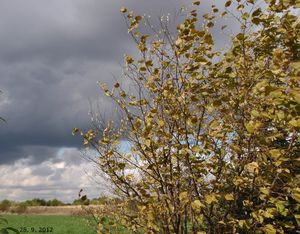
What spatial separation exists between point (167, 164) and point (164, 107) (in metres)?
0.84

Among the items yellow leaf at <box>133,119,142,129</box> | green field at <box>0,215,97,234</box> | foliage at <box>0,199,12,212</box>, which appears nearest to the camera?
yellow leaf at <box>133,119,142,129</box>

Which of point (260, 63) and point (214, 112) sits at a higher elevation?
point (260, 63)

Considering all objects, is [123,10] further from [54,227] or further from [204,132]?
[54,227]

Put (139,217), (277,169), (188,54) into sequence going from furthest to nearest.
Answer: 1. (139,217)
2. (188,54)
3. (277,169)

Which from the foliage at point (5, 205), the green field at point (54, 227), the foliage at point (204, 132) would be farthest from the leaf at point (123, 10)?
the foliage at point (5, 205)

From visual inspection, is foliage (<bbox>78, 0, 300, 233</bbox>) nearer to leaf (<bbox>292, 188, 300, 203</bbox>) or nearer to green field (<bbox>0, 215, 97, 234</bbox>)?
leaf (<bbox>292, 188, 300, 203</bbox>)

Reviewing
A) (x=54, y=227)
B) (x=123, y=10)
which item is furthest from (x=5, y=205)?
(x=123, y=10)

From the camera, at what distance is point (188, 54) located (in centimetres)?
611

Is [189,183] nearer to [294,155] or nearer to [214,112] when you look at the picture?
[214,112]

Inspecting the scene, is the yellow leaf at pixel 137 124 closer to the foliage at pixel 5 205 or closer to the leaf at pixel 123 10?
the leaf at pixel 123 10

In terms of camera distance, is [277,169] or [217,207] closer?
[277,169]

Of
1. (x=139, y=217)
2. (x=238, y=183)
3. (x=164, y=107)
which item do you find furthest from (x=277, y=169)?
(x=139, y=217)

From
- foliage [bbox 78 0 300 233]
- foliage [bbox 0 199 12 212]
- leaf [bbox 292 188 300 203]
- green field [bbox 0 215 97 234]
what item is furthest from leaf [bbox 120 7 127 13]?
foliage [bbox 0 199 12 212]

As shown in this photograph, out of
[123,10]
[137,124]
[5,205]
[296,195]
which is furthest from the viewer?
[5,205]
